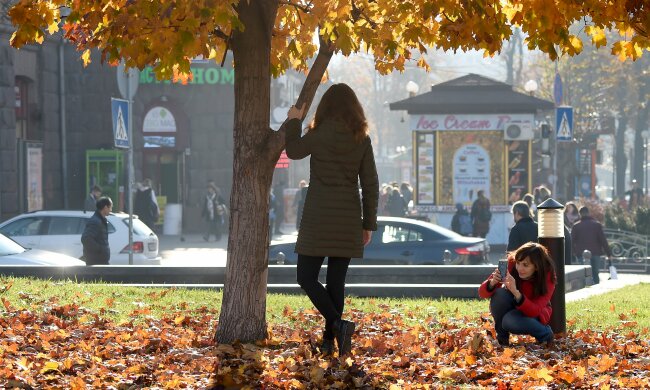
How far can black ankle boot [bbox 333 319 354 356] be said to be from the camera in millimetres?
8359

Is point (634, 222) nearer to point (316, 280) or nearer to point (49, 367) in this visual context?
point (316, 280)

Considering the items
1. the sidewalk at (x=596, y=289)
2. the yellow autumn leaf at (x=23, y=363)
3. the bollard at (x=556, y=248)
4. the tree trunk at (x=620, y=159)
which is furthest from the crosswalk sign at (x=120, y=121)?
the tree trunk at (x=620, y=159)

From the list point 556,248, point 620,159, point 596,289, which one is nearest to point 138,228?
point 596,289

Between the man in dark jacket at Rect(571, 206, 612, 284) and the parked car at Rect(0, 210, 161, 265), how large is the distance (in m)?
6.83

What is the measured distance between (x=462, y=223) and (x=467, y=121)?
2.69 metres

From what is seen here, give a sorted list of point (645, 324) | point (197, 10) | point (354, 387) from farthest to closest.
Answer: point (645, 324) < point (197, 10) < point (354, 387)

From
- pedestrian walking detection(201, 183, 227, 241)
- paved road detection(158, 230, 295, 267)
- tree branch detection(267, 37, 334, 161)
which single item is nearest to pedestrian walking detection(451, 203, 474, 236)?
paved road detection(158, 230, 295, 267)

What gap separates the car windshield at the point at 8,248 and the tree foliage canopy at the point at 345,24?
8.36 meters

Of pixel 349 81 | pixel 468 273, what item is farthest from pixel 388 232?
pixel 349 81

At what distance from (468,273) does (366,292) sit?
6.33 feet

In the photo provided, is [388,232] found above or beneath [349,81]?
beneath

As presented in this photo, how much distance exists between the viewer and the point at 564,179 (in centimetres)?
4644

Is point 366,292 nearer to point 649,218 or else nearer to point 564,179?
point 649,218

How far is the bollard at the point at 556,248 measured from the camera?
10.3 m
